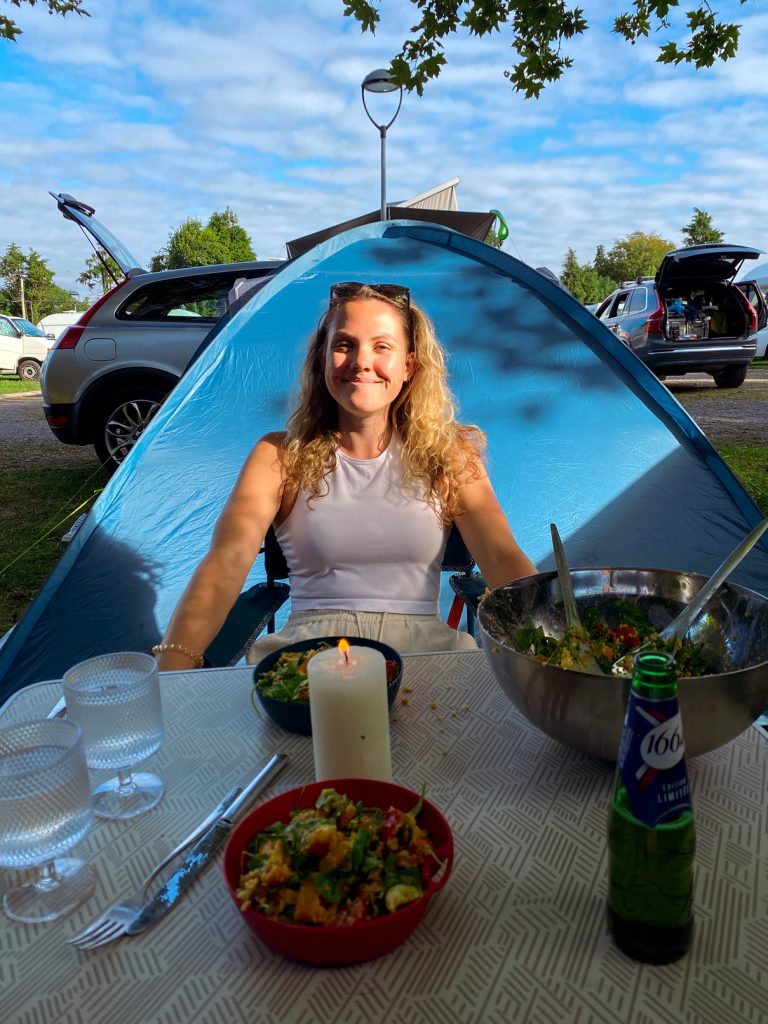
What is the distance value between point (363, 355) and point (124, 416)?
4.26 m

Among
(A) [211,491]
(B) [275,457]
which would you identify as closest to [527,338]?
(A) [211,491]

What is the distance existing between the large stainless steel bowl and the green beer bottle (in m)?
0.18

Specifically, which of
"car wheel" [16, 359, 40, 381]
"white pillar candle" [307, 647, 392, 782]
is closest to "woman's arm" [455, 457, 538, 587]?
"white pillar candle" [307, 647, 392, 782]

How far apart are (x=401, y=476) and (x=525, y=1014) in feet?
4.40

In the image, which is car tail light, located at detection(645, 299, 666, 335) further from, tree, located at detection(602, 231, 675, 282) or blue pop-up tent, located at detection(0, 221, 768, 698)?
tree, located at detection(602, 231, 675, 282)

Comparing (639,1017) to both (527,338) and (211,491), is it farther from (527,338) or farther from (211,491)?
(527,338)

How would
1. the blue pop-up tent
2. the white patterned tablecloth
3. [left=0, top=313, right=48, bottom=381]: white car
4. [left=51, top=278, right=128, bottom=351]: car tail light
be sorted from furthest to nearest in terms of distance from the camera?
[left=0, top=313, right=48, bottom=381]: white car, [left=51, top=278, right=128, bottom=351]: car tail light, the blue pop-up tent, the white patterned tablecloth

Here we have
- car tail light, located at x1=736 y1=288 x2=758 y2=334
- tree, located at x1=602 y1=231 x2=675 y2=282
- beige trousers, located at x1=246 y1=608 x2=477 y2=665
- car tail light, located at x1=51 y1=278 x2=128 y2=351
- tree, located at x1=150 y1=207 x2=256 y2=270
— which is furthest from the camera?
tree, located at x1=602 y1=231 x2=675 y2=282

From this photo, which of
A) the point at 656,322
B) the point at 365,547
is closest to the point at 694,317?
the point at 656,322

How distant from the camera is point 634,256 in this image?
4759 cm

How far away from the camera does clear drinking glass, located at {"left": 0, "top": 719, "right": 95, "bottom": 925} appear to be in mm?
749

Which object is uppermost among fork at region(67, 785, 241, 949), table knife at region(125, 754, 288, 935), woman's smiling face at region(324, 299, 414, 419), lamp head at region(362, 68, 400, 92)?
lamp head at region(362, 68, 400, 92)

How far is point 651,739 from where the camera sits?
2.14 ft

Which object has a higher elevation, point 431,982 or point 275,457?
point 275,457
